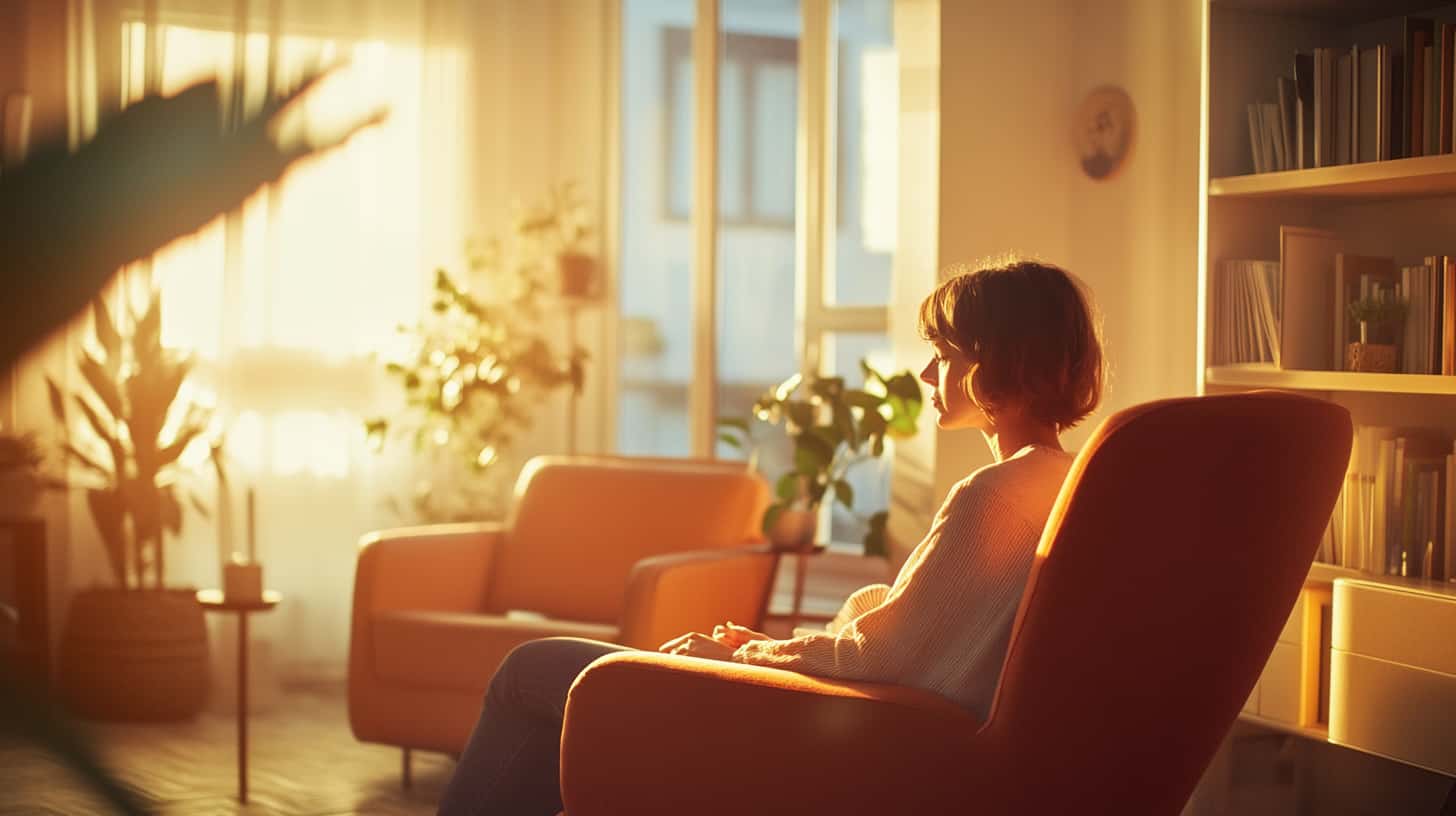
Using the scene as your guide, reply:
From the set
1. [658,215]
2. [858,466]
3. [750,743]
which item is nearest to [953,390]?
[750,743]

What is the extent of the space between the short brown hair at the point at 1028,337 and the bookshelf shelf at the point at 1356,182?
82cm

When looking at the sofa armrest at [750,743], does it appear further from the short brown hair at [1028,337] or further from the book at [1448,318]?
the book at [1448,318]

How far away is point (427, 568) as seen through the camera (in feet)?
11.8

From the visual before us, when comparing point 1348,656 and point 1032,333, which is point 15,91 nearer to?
point 1032,333

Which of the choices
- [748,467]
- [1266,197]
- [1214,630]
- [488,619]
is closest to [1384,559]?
[1266,197]

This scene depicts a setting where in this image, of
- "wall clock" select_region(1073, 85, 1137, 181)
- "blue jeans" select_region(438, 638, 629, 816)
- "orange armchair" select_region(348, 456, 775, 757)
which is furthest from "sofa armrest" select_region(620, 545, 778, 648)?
"wall clock" select_region(1073, 85, 1137, 181)

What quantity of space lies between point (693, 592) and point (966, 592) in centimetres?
148

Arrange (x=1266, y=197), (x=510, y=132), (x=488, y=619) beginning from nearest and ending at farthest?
(x=1266, y=197), (x=488, y=619), (x=510, y=132)

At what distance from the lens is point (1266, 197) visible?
9.12ft

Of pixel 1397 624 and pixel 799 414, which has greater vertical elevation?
pixel 799 414

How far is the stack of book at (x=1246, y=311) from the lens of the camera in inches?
107

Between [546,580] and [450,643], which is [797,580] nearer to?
[546,580]

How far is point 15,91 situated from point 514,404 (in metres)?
4.53

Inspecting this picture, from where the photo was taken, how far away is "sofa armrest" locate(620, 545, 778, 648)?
3076mm
